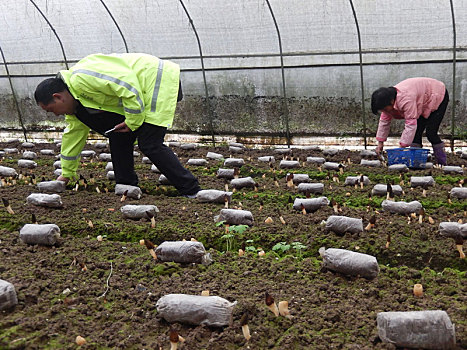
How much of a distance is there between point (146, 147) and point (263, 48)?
4058mm

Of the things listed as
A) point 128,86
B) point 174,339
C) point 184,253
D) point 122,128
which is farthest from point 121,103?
point 174,339

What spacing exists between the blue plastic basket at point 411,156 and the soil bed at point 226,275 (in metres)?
1.36

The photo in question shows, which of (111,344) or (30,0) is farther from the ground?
(30,0)

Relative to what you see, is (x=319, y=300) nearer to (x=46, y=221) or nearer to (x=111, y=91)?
(x=46, y=221)

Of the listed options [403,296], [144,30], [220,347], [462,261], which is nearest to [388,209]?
[462,261]

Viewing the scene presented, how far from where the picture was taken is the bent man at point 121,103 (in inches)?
158

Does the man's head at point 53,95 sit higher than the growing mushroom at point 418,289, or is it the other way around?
the man's head at point 53,95

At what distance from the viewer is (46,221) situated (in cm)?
367

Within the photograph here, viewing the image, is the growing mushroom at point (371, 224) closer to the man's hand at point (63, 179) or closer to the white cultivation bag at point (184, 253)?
the white cultivation bag at point (184, 253)

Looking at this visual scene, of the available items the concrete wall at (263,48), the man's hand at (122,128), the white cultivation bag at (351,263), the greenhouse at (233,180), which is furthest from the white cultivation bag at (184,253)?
the concrete wall at (263,48)

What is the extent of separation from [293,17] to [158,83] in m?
3.85

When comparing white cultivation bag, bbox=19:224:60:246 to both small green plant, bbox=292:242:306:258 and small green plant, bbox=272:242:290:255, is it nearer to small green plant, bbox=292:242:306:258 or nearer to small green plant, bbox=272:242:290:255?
small green plant, bbox=272:242:290:255

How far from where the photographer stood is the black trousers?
4.30m

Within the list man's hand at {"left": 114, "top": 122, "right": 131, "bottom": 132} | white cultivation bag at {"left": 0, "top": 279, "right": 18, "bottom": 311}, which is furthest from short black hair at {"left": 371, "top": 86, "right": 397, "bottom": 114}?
white cultivation bag at {"left": 0, "top": 279, "right": 18, "bottom": 311}
